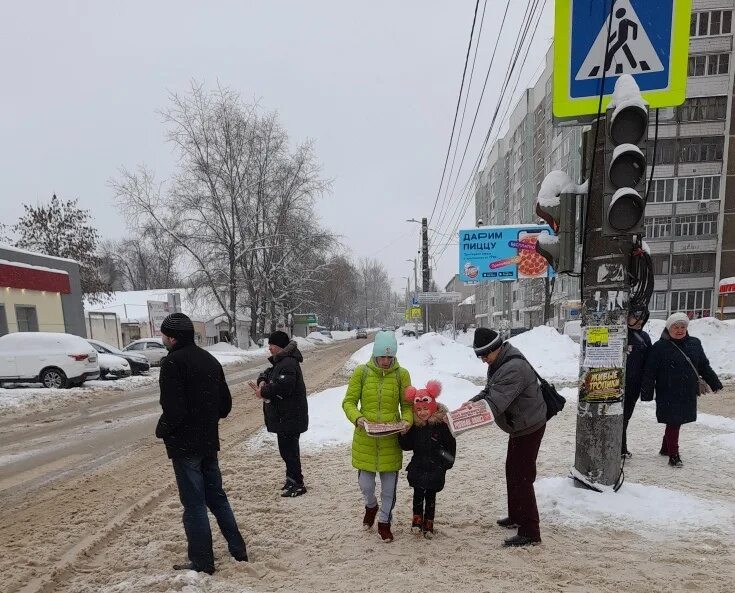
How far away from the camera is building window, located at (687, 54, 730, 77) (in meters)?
35.1

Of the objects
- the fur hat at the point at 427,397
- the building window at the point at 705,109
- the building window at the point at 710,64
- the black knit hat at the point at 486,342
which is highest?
the building window at the point at 710,64

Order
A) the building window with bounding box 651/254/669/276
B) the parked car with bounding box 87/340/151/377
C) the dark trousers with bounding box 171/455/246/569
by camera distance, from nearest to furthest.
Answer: the dark trousers with bounding box 171/455/246/569 → the parked car with bounding box 87/340/151/377 → the building window with bounding box 651/254/669/276

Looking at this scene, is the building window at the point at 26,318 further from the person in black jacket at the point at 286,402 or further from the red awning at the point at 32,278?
the person in black jacket at the point at 286,402

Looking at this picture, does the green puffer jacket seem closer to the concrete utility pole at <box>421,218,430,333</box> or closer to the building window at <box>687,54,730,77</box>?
the concrete utility pole at <box>421,218,430,333</box>

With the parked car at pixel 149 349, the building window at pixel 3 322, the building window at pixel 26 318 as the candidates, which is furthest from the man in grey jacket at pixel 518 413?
the building window at pixel 26 318

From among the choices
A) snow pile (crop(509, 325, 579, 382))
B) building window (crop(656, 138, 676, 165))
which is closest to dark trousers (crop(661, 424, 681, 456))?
snow pile (crop(509, 325, 579, 382))

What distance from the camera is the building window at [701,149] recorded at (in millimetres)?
36344

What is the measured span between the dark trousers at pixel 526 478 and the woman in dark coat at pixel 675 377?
2.77 meters

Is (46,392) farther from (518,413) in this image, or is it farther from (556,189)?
(556,189)

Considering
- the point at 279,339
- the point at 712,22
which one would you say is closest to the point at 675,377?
the point at 279,339

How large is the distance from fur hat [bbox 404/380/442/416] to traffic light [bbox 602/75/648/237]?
202cm


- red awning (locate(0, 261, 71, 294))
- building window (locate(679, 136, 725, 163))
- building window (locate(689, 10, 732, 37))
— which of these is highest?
building window (locate(689, 10, 732, 37))

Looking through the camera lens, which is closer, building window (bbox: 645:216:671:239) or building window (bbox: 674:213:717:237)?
Result: building window (bbox: 645:216:671:239)

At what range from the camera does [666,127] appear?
36.3m
